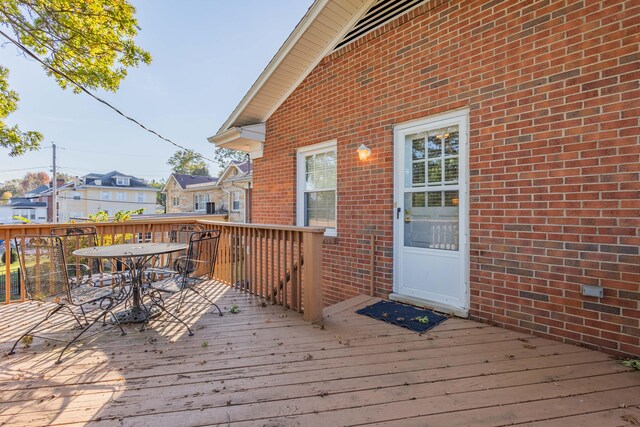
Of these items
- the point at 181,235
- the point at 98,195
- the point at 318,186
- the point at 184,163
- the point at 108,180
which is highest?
the point at 184,163

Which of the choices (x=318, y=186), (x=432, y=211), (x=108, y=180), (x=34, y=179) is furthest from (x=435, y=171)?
(x=34, y=179)

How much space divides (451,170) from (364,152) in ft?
3.96

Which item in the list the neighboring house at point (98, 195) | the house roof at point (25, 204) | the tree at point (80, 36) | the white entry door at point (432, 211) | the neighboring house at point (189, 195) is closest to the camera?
the white entry door at point (432, 211)

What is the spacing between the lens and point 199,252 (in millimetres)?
3764

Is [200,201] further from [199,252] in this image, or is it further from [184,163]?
[199,252]

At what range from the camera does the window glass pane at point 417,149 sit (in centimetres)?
385

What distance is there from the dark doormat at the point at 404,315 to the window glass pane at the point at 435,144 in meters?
1.82

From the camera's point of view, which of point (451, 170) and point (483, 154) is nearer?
point (483, 154)

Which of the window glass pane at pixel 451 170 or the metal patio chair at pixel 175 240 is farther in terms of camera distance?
the metal patio chair at pixel 175 240

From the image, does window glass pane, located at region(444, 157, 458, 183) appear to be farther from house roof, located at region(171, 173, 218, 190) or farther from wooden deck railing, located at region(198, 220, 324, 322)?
house roof, located at region(171, 173, 218, 190)

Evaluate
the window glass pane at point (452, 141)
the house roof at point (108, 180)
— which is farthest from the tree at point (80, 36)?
the house roof at point (108, 180)

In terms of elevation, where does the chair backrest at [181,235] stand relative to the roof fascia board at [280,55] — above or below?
below

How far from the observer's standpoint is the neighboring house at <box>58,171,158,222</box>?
27.4m

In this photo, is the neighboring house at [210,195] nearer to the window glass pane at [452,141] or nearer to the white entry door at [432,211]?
the white entry door at [432,211]
